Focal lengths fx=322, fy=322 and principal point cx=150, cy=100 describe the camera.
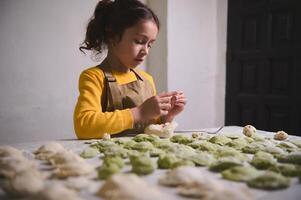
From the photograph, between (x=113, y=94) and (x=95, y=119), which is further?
(x=113, y=94)

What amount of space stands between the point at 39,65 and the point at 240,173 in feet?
6.28

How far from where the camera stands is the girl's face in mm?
1499

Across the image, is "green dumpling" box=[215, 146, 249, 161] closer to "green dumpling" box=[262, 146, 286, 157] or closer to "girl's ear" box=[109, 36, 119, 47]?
"green dumpling" box=[262, 146, 286, 157]

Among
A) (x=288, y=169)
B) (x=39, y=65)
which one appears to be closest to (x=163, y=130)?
(x=288, y=169)

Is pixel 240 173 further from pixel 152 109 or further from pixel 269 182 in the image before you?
pixel 152 109

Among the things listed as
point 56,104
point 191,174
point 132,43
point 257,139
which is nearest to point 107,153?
point 191,174

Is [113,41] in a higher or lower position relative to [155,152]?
higher

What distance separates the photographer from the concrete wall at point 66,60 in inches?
86.2

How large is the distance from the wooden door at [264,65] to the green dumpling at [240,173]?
195 centimetres

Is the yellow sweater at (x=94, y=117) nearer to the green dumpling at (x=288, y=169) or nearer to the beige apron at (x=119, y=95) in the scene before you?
the beige apron at (x=119, y=95)

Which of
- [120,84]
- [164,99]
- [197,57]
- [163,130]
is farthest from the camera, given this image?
A: [197,57]

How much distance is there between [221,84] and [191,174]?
251cm

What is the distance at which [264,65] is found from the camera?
2680 millimetres

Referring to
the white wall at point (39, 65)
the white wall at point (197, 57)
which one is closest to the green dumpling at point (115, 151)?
the white wall at point (39, 65)
